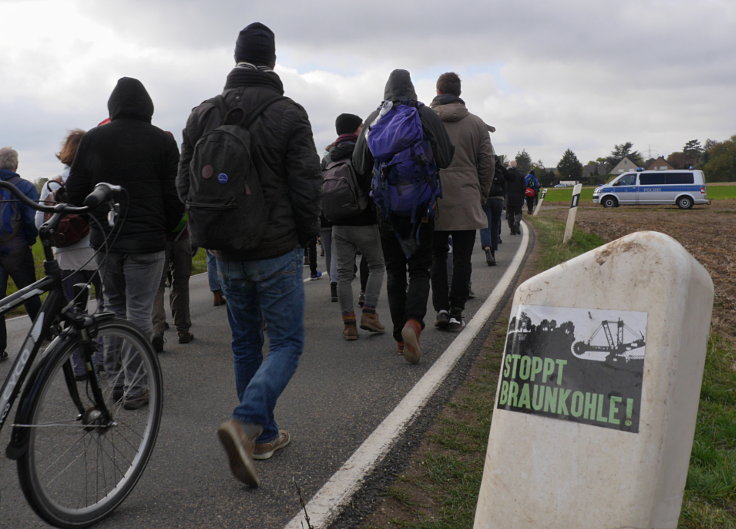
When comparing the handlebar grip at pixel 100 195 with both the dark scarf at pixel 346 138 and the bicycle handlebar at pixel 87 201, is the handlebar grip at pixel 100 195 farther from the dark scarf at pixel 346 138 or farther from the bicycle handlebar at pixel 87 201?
the dark scarf at pixel 346 138

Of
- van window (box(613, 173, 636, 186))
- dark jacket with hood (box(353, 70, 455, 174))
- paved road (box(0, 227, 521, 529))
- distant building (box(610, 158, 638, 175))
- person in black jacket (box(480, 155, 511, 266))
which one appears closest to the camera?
paved road (box(0, 227, 521, 529))

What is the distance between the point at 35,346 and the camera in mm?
2564

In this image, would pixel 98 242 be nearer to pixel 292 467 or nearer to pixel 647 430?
pixel 292 467

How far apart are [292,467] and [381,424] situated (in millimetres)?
693

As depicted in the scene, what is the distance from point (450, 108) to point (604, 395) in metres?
4.33

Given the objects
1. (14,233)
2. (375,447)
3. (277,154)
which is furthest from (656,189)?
(277,154)

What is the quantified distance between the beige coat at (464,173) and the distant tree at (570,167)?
137 m

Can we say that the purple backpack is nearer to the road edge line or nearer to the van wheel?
the road edge line

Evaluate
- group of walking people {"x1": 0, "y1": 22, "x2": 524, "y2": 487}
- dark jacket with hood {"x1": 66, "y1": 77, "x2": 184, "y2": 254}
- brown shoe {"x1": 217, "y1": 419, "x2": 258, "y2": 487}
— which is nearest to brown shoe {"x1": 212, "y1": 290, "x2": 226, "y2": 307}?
group of walking people {"x1": 0, "y1": 22, "x2": 524, "y2": 487}

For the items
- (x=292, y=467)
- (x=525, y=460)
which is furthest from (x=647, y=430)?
(x=292, y=467)

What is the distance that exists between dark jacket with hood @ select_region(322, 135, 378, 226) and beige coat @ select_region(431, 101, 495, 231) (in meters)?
0.58

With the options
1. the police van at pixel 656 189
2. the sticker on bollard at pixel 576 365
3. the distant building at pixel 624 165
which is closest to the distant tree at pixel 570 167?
the distant building at pixel 624 165

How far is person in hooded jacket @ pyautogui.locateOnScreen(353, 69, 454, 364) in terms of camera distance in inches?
191

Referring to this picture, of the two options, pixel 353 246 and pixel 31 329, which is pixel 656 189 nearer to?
pixel 353 246
